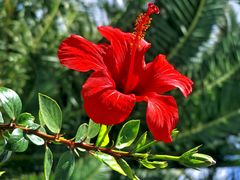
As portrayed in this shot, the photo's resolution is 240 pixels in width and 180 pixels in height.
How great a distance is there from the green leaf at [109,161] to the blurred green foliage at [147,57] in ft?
6.03

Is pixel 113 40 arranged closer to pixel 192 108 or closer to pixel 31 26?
pixel 31 26

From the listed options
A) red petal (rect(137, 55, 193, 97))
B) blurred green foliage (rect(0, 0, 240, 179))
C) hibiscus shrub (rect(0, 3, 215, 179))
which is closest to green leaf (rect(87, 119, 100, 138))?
hibiscus shrub (rect(0, 3, 215, 179))

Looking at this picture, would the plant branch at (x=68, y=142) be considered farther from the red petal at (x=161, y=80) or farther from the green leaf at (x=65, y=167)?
the red petal at (x=161, y=80)

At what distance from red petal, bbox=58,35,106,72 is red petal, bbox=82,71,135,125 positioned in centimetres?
2

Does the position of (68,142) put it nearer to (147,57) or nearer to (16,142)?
(16,142)

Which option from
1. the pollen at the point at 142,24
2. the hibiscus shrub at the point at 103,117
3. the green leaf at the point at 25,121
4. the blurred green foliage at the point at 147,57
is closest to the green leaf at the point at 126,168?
the hibiscus shrub at the point at 103,117

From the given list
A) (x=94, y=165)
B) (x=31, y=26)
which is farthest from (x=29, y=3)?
(x=94, y=165)

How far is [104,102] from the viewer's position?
0.68 meters

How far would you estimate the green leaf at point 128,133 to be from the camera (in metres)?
0.72

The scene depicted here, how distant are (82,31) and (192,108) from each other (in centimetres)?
72

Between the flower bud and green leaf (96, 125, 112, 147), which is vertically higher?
green leaf (96, 125, 112, 147)

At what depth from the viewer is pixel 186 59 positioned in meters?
3.12

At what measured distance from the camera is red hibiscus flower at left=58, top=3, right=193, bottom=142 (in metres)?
0.67

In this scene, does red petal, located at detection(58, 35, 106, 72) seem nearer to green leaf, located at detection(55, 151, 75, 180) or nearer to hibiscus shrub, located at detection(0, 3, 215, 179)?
hibiscus shrub, located at detection(0, 3, 215, 179)
